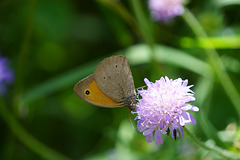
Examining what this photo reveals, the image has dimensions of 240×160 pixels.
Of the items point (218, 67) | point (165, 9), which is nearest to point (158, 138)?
point (218, 67)

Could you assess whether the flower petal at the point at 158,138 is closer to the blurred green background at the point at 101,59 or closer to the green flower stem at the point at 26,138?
the blurred green background at the point at 101,59

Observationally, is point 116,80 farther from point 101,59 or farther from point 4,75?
point 4,75

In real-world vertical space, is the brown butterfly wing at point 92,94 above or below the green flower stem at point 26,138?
below

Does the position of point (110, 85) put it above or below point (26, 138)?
below

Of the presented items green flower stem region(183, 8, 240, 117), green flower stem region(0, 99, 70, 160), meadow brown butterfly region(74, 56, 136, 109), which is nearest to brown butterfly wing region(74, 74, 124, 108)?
meadow brown butterfly region(74, 56, 136, 109)

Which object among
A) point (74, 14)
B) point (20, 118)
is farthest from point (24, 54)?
point (74, 14)

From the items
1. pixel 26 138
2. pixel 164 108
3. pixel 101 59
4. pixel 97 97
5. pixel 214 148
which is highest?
pixel 101 59

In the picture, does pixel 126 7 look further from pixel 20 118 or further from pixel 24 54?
pixel 20 118

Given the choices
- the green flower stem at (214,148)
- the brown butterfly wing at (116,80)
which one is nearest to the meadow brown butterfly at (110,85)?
the brown butterfly wing at (116,80)
